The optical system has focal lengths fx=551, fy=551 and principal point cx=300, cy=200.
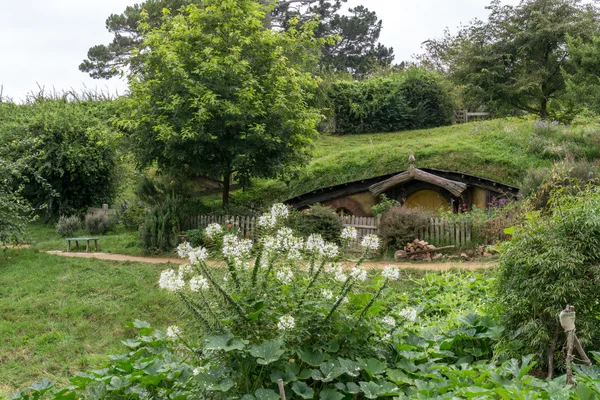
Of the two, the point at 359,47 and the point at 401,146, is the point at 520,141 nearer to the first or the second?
the point at 401,146

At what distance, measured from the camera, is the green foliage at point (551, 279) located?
4.60 meters

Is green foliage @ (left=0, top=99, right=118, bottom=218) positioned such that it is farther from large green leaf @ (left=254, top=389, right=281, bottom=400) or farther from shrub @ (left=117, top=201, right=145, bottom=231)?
large green leaf @ (left=254, top=389, right=281, bottom=400)

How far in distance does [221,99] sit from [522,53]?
16276 millimetres

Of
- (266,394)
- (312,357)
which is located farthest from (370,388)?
(266,394)

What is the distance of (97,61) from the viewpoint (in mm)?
36812

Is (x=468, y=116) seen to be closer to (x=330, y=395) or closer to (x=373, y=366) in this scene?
(x=373, y=366)

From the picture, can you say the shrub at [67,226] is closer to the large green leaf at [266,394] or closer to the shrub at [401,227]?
the shrub at [401,227]

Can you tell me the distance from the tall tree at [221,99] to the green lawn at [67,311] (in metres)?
3.95

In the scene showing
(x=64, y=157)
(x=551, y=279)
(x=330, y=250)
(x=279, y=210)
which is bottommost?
(x=551, y=279)

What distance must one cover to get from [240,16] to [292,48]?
190cm

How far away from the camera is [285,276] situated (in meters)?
4.36

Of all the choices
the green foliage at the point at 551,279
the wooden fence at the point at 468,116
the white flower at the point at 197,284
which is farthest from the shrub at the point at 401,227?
the wooden fence at the point at 468,116

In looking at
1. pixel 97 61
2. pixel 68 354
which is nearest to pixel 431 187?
pixel 68 354

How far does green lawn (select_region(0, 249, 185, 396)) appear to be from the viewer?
8078 mm
